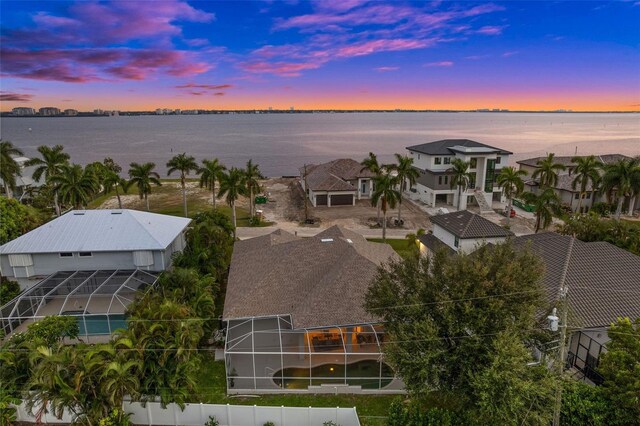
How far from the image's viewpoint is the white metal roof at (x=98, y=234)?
103 feet

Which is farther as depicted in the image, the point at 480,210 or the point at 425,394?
the point at 480,210

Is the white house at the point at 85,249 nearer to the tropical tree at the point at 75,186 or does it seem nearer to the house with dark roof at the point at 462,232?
the tropical tree at the point at 75,186

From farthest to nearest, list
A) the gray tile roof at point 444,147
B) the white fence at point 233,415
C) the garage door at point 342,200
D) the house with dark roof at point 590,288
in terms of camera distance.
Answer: the garage door at point 342,200
the gray tile roof at point 444,147
the house with dark roof at point 590,288
the white fence at point 233,415

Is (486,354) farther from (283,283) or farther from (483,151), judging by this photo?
(483,151)

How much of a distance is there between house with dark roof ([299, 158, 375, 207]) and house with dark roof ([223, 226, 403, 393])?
3511cm

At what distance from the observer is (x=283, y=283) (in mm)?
28406

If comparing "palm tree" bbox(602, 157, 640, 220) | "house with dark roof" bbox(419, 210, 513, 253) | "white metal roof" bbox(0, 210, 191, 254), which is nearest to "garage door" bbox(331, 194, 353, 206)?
"house with dark roof" bbox(419, 210, 513, 253)

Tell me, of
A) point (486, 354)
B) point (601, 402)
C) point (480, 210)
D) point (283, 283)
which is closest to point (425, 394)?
point (486, 354)

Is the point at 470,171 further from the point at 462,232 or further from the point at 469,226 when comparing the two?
the point at 462,232

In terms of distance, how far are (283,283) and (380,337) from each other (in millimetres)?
8263

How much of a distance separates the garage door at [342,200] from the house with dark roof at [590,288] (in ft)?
121

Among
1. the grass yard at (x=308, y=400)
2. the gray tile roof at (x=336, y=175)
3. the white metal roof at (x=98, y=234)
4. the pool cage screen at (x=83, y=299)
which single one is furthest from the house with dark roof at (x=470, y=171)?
the pool cage screen at (x=83, y=299)

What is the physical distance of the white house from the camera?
3139cm

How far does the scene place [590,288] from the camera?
80.2 ft
